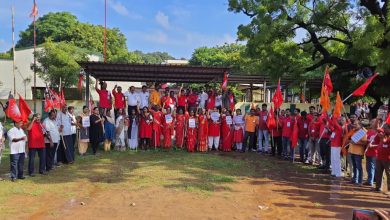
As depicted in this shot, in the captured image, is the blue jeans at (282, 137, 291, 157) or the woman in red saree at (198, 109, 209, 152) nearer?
the blue jeans at (282, 137, 291, 157)

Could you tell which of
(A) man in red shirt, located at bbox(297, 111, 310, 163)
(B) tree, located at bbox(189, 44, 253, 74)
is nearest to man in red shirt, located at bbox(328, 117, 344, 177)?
(A) man in red shirt, located at bbox(297, 111, 310, 163)

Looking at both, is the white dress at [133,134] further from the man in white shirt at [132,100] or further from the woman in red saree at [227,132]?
the woman in red saree at [227,132]

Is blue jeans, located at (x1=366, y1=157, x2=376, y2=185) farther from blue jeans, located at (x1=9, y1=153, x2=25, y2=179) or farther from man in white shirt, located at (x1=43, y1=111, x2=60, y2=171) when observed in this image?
blue jeans, located at (x1=9, y1=153, x2=25, y2=179)

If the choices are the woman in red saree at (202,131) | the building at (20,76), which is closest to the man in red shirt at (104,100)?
the woman in red saree at (202,131)

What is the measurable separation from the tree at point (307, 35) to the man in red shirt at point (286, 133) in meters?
4.44

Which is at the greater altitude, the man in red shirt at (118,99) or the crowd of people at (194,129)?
the man in red shirt at (118,99)

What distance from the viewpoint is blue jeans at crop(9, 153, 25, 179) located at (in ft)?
35.4

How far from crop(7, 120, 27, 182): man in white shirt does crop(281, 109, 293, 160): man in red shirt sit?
29.5 feet

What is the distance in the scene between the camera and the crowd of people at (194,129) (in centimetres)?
1236

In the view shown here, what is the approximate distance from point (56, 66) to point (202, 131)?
60.0ft

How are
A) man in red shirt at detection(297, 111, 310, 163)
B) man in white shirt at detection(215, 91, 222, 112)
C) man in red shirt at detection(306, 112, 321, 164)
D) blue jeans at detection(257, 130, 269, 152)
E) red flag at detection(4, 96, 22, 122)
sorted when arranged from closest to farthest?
red flag at detection(4, 96, 22, 122)
man in red shirt at detection(306, 112, 321, 164)
man in red shirt at detection(297, 111, 310, 163)
blue jeans at detection(257, 130, 269, 152)
man in white shirt at detection(215, 91, 222, 112)

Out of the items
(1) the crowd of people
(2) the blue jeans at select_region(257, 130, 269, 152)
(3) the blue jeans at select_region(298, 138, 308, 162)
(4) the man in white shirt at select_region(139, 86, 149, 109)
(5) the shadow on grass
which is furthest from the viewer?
(4) the man in white shirt at select_region(139, 86, 149, 109)

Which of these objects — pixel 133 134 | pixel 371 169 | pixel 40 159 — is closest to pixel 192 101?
pixel 133 134

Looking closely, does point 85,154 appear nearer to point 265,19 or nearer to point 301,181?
point 301,181
